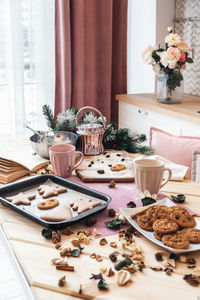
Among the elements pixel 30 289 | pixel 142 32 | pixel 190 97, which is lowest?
pixel 30 289

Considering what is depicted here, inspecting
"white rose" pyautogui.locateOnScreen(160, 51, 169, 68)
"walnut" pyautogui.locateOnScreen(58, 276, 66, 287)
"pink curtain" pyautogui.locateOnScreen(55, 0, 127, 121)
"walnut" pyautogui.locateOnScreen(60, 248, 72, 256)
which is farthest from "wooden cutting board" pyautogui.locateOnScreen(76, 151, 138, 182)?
"pink curtain" pyautogui.locateOnScreen(55, 0, 127, 121)

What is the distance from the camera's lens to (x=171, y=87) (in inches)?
107

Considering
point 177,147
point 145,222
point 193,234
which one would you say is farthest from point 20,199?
point 177,147

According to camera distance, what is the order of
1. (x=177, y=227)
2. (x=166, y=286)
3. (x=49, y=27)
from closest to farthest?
(x=166, y=286), (x=177, y=227), (x=49, y=27)

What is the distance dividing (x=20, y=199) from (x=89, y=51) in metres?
2.23

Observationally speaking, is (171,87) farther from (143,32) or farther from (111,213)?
(111,213)

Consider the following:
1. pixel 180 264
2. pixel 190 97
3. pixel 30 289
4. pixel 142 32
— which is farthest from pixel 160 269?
pixel 142 32

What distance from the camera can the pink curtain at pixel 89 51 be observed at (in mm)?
2971

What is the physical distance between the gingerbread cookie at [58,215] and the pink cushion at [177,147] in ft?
2.88

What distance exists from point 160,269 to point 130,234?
6.2 inches

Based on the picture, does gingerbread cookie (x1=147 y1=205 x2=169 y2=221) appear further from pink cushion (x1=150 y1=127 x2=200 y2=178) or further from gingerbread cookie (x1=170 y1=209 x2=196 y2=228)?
pink cushion (x1=150 y1=127 x2=200 y2=178)

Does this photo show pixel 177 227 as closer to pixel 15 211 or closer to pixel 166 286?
pixel 166 286

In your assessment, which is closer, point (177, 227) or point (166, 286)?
point (166, 286)

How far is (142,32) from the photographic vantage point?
3.29m
